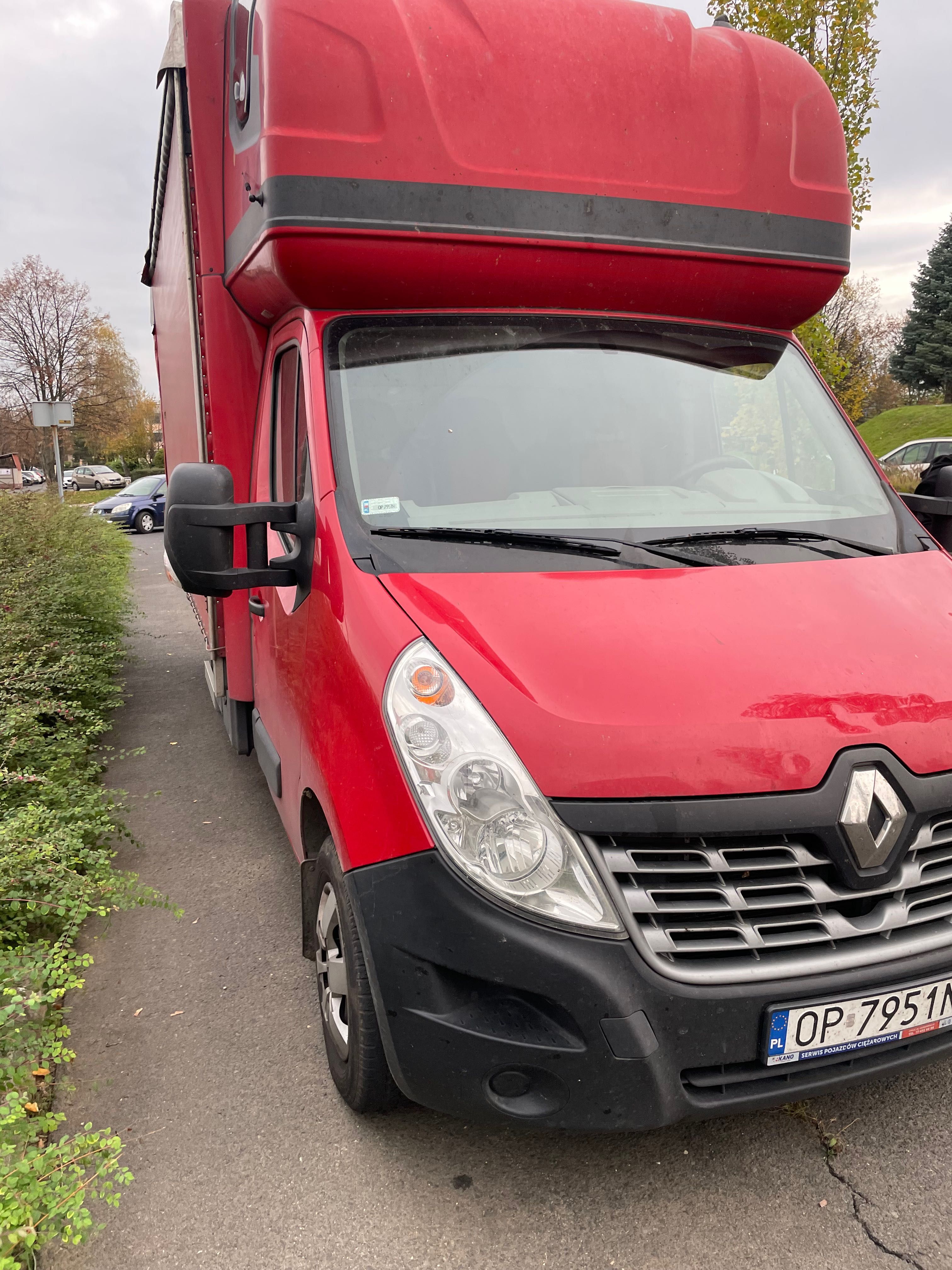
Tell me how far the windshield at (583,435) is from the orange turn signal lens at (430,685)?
0.63 meters

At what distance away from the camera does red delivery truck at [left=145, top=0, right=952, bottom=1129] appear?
204 cm

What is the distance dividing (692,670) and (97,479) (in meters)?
61.5

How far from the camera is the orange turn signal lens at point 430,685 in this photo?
217 cm

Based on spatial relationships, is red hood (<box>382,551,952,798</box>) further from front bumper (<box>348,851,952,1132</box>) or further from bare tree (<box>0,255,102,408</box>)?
bare tree (<box>0,255,102,408</box>)

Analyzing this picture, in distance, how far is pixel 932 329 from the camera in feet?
137

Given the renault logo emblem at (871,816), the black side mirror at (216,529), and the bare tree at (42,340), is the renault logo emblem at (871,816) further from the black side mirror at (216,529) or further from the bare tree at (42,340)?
the bare tree at (42,340)

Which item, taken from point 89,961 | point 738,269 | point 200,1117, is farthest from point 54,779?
point 738,269

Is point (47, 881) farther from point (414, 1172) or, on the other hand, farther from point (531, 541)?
point (531, 541)

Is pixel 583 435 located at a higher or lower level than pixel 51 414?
higher

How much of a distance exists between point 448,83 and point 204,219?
141 cm

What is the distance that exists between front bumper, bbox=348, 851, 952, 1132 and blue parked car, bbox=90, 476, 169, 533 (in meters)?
27.4

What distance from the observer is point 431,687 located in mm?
2193

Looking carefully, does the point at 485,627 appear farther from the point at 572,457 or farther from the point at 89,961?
the point at 89,961

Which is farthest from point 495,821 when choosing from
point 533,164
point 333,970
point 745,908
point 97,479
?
point 97,479
